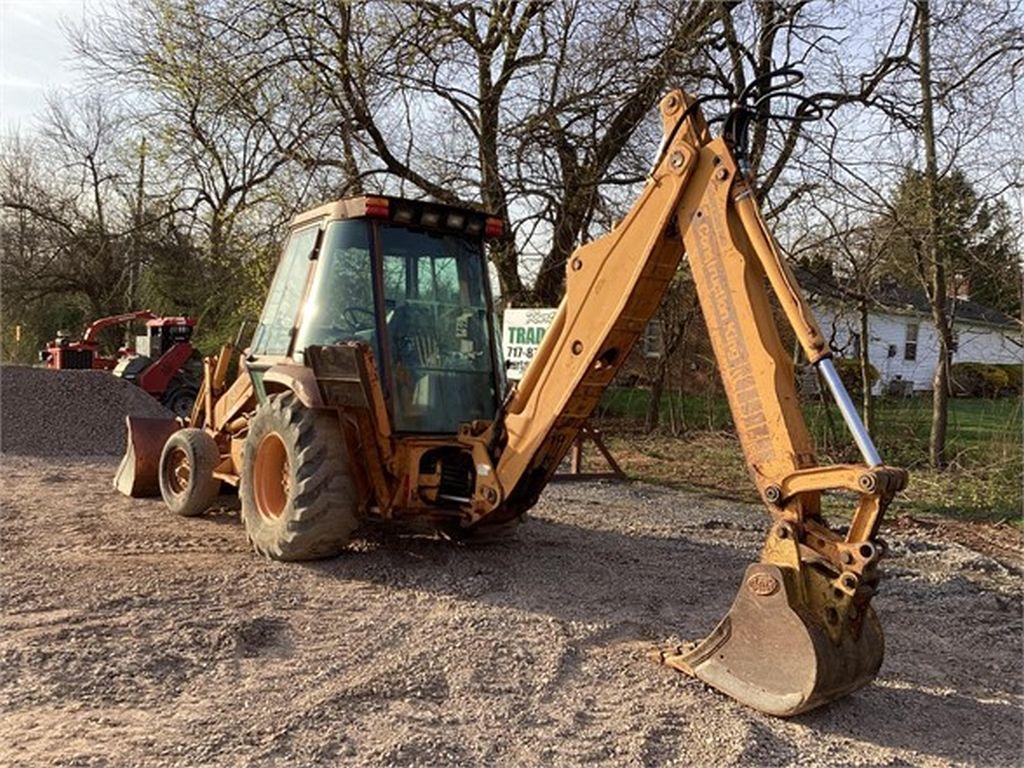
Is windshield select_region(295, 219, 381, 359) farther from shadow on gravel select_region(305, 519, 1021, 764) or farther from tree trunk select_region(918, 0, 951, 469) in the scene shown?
tree trunk select_region(918, 0, 951, 469)

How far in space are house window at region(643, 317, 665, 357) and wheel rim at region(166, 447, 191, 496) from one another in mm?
9052

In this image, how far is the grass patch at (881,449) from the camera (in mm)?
9961

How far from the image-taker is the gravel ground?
10.9ft

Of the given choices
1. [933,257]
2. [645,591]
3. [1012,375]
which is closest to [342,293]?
[645,591]

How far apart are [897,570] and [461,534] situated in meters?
3.14

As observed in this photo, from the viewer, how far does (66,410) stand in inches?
503

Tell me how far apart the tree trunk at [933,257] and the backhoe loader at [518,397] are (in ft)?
22.2

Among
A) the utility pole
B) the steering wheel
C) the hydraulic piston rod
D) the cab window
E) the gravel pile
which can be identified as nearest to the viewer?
the hydraulic piston rod

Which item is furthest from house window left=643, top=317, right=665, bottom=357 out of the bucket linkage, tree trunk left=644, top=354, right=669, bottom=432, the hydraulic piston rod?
the bucket linkage

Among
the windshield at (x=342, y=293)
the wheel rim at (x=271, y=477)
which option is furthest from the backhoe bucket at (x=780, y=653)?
the wheel rim at (x=271, y=477)

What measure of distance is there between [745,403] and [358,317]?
282cm

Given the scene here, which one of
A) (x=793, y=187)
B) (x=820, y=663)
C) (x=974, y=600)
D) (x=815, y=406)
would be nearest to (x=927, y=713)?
(x=820, y=663)

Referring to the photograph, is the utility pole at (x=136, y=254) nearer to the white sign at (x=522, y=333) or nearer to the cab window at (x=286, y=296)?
the white sign at (x=522, y=333)

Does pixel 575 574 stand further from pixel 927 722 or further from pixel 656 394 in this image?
pixel 656 394
